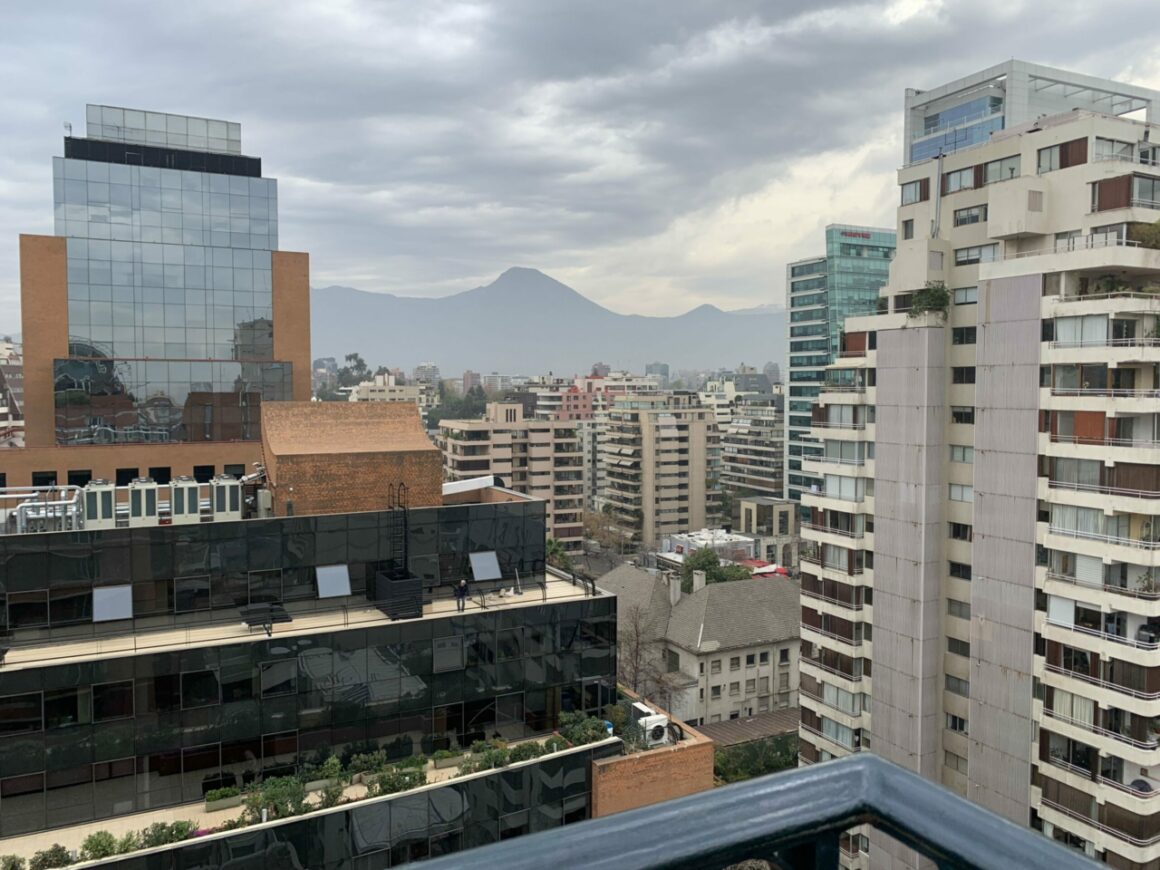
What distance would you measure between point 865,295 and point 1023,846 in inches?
2892

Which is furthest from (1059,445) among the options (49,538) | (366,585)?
(49,538)

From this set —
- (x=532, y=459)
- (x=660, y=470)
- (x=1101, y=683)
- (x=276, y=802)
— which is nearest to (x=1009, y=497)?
(x=1101, y=683)

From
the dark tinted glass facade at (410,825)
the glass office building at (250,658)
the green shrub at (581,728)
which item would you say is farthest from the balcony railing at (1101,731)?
the green shrub at (581,728)

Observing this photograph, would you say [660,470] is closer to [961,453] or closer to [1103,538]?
[961,453]

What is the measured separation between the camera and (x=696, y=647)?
117ft

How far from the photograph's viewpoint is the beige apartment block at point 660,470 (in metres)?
66.8

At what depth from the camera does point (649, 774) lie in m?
17.5

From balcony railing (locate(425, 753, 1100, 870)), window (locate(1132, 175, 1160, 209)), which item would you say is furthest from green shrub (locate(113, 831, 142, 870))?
window (locate(1132, 175, 1160, 209))

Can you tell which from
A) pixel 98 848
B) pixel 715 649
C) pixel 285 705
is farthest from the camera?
pixel 715 649

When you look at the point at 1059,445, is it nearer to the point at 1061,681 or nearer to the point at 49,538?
the point at 1061,681

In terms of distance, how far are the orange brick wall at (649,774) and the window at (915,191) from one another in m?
14.2

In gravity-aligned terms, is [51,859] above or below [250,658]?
below

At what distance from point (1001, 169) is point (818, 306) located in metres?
50.6

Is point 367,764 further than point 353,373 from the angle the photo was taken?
No
